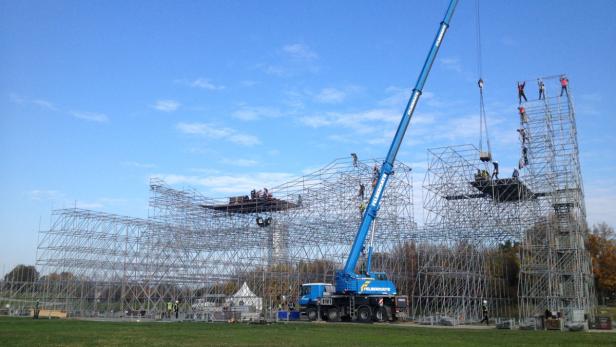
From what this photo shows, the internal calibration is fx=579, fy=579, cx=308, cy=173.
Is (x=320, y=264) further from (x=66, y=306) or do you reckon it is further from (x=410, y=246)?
(x=66, y=306)

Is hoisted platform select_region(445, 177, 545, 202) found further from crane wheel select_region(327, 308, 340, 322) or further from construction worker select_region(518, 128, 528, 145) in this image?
crane wheel select_region(327, 308, 340, 322)

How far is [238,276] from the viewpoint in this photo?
41875 mm

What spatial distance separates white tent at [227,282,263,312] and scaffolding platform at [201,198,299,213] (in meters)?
6.49

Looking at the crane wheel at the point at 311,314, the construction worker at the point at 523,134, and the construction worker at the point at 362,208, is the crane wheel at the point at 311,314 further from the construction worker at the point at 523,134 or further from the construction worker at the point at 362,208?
the construction worker at the point at 523,134

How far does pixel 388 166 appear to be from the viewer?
27.9 m

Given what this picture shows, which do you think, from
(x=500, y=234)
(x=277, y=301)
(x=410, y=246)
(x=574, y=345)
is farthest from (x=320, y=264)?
(x=574, y=345)

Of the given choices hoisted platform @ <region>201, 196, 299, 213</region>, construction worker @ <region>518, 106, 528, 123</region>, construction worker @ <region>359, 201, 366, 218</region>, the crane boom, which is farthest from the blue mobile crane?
hoisted platform @ <region>201, 196, 299, 213</region>

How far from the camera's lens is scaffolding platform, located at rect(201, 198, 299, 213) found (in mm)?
43094

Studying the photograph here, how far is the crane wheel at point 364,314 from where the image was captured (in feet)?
90.4

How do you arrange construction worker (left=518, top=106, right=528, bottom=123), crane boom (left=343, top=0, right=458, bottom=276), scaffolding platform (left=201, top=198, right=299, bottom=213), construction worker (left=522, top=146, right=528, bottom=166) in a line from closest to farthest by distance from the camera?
1. crane boom (left=343, top=0, right=458, bottom=276)
2. construction worker (left=522, top=146, right=528, bottom=166)
3. construction worker (left=518, top=106, right=528, bottom=123)
4. scaffolding platform (left=201, top=198, right=299, bottom=213)

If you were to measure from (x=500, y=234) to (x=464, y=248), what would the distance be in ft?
8.25

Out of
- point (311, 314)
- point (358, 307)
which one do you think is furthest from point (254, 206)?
point (358, 307)

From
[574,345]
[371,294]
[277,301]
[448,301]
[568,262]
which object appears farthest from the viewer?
[277,301]

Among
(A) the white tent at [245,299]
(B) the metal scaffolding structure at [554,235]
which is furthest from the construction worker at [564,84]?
(A) the white tent at [245,299]
